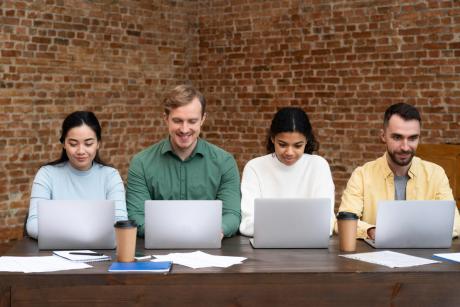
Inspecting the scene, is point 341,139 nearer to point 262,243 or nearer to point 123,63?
point 123,63

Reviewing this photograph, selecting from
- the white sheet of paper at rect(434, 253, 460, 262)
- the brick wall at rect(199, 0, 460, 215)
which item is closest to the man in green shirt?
the white sheet of paper at rect(434, 253, 460, 262)

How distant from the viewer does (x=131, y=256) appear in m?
2.76

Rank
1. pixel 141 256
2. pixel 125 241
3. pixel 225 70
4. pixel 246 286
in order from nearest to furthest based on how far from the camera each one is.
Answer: pixel 246 286, pixel 125 241, pixel 141 256, pixel 225 70

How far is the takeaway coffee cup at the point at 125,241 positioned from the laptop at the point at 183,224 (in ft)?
0.50

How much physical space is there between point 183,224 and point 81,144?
0.78 meters

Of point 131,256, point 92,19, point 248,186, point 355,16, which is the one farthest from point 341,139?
point 131,256

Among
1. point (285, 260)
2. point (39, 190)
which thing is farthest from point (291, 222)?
point (39, 190)

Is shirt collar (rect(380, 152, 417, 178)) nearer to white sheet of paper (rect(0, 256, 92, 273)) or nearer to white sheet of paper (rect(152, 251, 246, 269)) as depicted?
white sheet of paper (rect(152, 251, 246, 269))

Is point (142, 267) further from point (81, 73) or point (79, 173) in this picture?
point (81, 73)

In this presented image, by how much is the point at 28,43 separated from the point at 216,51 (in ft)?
6.94

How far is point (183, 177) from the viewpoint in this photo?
363cm

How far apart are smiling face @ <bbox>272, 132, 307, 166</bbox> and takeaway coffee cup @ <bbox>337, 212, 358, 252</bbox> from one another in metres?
0.66

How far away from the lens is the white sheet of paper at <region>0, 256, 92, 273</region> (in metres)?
2.59

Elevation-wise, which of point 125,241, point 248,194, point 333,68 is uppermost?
point 333,68
